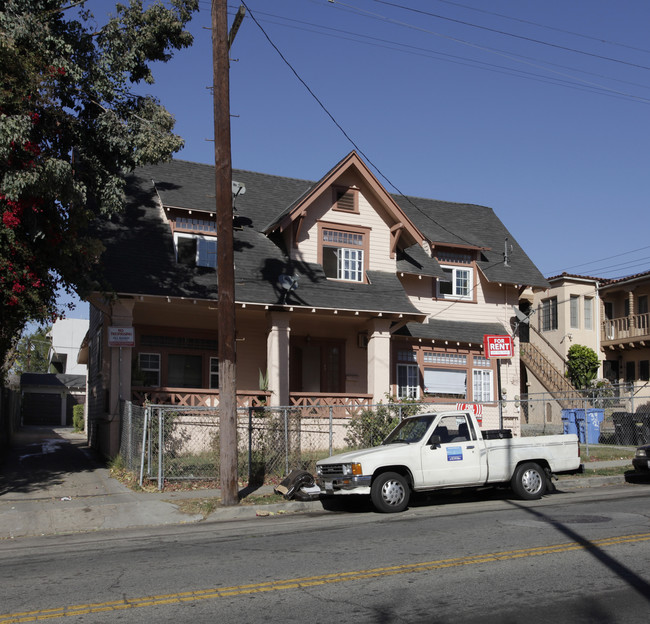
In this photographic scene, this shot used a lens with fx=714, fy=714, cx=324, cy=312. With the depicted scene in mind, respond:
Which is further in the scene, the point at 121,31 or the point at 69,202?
the point at 121,31

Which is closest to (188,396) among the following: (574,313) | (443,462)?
(443,462)

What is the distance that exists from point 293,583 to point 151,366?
1447cm

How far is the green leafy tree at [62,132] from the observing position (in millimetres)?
12617

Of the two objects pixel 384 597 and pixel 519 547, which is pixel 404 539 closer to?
pixel 519 547

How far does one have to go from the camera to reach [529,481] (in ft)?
42.8

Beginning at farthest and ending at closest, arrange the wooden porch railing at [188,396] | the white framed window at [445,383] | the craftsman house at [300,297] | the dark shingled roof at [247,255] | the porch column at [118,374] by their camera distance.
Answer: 1. the white framed window at [445,383]
2. the craftsman house at [300,297]
3. the dark shingled roof at [247,255]
4. the wooden porch railing at [188,396]
5. the porch column at [118,374]

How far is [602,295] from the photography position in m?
34.9

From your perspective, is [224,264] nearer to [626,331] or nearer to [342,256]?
[342,256]

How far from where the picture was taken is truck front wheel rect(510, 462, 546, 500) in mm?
12922

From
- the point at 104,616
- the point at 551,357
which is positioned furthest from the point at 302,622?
the point at 551,357

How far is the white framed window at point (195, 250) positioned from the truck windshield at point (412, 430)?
886 centimetres

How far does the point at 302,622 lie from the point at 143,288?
13.3 meters

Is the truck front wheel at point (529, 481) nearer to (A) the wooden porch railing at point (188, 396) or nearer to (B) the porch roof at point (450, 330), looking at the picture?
(A) the wooden porch railing at point (188, 396)

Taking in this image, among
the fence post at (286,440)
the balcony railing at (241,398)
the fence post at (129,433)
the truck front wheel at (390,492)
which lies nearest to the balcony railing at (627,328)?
the balcony railing at (241,398)
